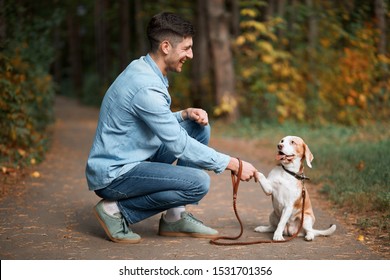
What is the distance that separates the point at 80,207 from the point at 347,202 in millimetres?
3028

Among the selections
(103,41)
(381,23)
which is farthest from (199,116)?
(103,41)

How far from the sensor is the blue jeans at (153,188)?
5.29m

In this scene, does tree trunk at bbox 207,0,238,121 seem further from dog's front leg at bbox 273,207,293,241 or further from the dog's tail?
dog's front leg at bbox 273,207,293,241

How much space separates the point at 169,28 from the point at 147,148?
1.06 m

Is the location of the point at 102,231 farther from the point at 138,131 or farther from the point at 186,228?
the point at 138,131

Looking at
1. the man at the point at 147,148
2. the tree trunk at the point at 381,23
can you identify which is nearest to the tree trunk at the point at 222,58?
the tree trunk at the point at 381,23

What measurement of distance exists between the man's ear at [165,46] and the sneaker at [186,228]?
5.01ft

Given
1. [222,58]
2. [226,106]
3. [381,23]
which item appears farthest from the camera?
[222,58]

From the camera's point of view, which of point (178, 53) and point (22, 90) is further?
point (22, 90)

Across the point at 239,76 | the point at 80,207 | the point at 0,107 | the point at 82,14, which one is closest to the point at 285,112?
the point at 239,76

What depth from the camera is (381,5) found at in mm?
13141

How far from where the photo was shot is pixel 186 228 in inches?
226

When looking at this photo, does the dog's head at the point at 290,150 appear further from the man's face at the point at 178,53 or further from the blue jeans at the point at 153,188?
the man's face at the point at 178,53

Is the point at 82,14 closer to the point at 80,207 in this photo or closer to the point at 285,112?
the point at 285,112
